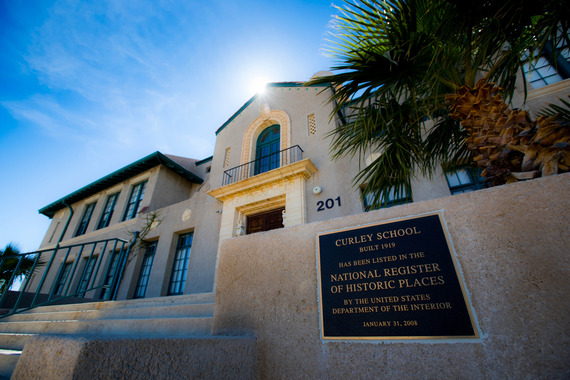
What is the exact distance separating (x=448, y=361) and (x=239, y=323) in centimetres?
182

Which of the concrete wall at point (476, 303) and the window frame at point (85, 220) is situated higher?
the window frame at point (85, 220)

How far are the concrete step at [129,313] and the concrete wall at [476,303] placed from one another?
→ 114 cm

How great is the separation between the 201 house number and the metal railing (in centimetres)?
514

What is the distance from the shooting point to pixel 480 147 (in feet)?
9.55

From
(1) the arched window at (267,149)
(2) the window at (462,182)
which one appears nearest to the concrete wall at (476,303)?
(2) the window at (462,182)

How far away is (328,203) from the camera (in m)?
7.21

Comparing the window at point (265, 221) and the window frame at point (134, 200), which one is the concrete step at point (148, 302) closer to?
the window at point (265, 221)

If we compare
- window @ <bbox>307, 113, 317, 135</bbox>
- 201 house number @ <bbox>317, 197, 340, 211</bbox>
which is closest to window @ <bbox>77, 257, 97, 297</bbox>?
201 house number @ <bbox>317, 197, 340, 211</bbox>

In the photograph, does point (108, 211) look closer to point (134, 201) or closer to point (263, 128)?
point (134, 201)

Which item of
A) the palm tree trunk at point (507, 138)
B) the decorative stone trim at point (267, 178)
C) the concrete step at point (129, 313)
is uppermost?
the decorative stone trim at point (267, 178)

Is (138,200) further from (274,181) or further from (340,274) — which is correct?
(340,274)

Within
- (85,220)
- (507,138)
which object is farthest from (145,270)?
(507,138)

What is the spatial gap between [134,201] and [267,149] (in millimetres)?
7964

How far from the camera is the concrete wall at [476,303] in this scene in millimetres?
1653
